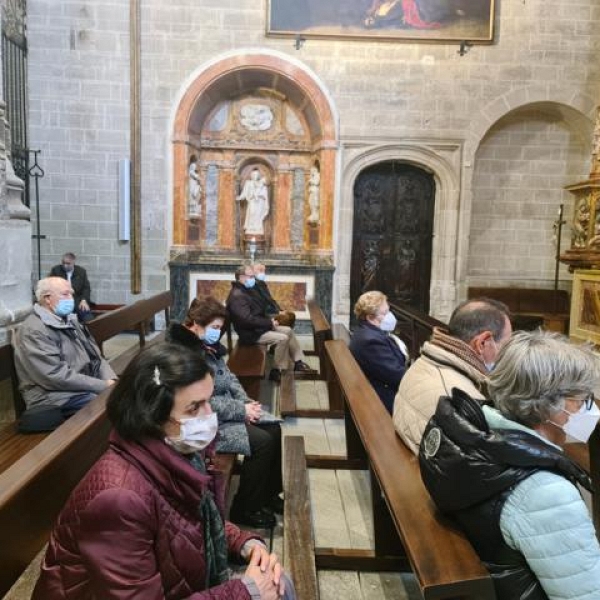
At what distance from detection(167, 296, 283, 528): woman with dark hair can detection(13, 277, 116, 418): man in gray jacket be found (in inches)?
32.3

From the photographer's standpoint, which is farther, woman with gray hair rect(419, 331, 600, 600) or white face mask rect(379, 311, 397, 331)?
white face mask rect(379, 311, 397, 331)

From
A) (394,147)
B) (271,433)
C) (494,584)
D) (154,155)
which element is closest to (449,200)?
(394,147)

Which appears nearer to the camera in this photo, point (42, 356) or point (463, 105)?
point (42, 356)

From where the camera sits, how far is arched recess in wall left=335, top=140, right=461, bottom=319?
349 inches

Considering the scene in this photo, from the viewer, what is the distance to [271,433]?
2908mm

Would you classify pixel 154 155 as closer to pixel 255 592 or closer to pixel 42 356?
pixel 42 356

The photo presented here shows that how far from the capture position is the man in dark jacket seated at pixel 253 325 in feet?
17.8

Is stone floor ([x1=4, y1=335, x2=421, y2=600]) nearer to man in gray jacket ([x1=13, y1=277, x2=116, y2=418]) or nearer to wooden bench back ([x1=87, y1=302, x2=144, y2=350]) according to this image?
man in gray jacket ([x1=13, y1=277, x2=116, y2=418])

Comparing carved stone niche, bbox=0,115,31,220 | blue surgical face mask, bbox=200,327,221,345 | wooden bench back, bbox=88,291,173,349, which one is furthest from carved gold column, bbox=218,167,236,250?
blue surgical face mask, bbox=200,327,221,345

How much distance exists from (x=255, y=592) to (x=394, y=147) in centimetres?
820

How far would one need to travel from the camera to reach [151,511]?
1266mm

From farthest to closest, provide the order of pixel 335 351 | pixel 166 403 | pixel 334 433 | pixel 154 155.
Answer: pixel 154 155, pixel 334 433, pixel 335 351, pixel 166 403

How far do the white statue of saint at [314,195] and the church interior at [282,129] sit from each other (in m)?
0.04

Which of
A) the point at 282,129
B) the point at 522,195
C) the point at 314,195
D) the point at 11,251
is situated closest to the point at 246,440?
the point at 11,251
